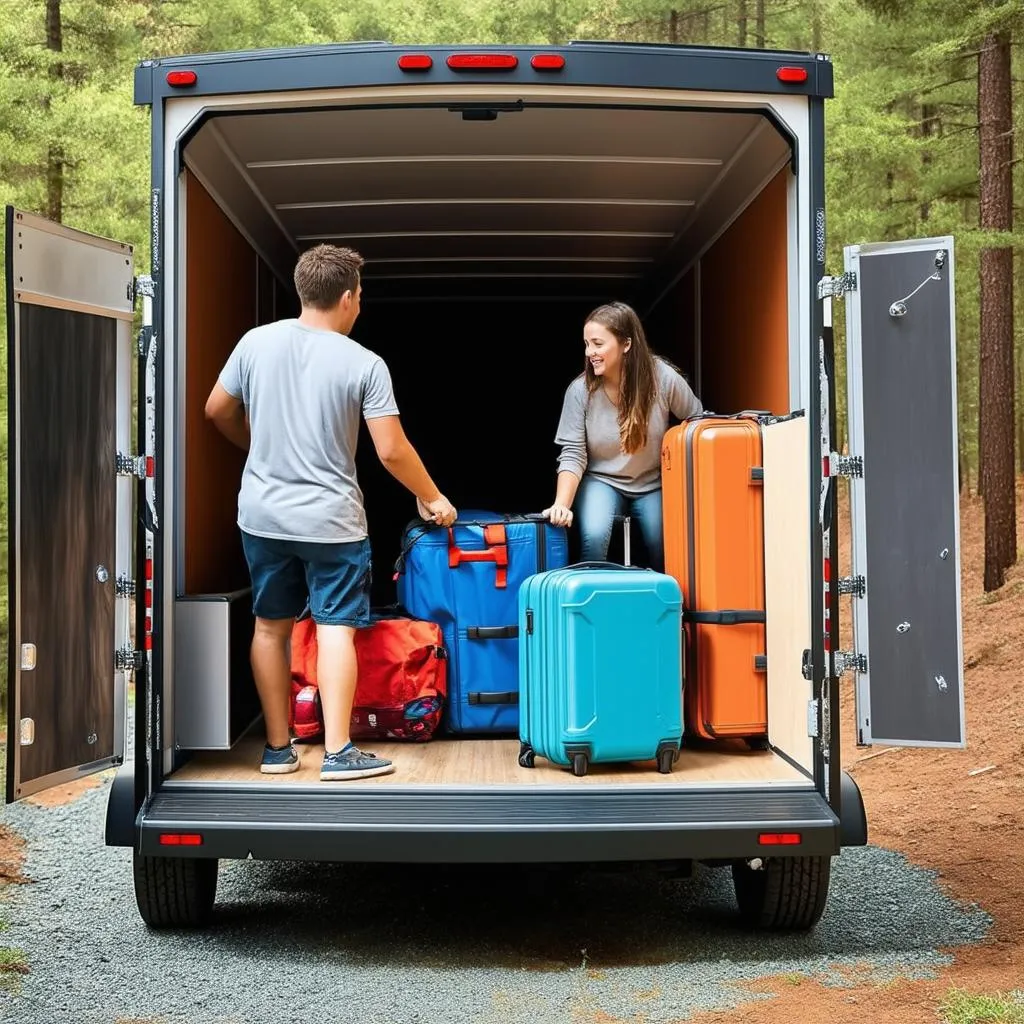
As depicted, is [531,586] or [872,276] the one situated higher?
[872,276]

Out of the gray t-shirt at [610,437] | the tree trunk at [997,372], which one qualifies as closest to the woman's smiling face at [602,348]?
the gray t-shirt at [610,437]

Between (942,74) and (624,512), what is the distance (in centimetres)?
1136

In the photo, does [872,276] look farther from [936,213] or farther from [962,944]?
[936,213]

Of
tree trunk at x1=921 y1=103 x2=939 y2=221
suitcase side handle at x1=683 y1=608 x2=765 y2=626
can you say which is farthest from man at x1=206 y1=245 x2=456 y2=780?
tree trunk at x1=921 y1=103 x2=939 y2=221

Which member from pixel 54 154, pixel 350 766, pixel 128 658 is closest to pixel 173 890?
pixel 350 766

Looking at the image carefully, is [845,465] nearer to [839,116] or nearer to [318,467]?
[318,467]

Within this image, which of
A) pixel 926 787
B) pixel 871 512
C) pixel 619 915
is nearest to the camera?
pixel 871 512

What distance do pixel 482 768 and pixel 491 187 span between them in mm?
2688

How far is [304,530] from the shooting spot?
13.5ft

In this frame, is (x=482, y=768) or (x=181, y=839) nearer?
(x=181, y=839)

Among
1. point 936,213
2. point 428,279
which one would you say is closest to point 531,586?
point 428,279

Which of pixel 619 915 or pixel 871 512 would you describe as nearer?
pixel 871 512

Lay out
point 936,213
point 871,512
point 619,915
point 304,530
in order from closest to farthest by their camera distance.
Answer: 1. point 871,512
2. point 304,530
3. point 619,915
4. point 936,213

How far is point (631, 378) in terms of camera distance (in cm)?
491
